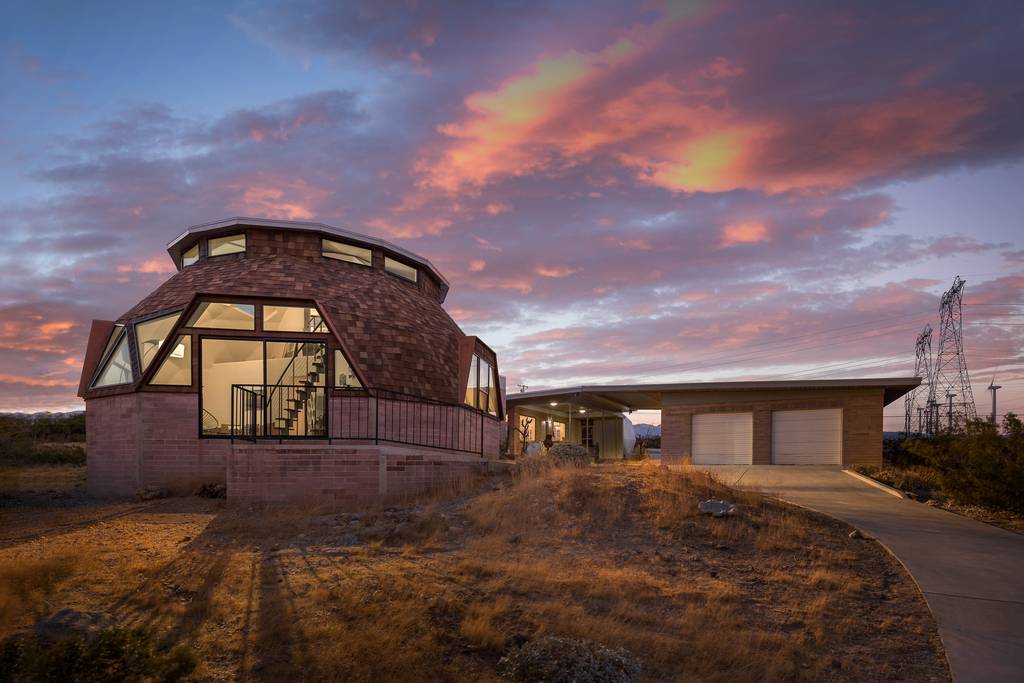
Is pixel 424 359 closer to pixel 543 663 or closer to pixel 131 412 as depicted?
pixel 131 412

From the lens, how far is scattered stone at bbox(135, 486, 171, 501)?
14.4m

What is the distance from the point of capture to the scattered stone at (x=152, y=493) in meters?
14.4

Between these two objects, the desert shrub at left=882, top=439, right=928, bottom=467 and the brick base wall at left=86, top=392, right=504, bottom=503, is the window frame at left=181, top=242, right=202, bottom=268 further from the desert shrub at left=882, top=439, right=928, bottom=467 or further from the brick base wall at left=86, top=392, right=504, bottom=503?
the desert shrub at left=882, top=439, right=928, bottom=467

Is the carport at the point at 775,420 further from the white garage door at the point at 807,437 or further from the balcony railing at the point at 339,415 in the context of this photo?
the balcony railing at the point at 339,415

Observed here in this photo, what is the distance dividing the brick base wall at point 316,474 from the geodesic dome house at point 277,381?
0.02 metres

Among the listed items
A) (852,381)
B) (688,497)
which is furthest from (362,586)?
(852,381)

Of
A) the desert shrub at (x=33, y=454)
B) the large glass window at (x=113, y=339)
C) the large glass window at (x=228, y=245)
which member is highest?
the large glass window at (x=228, y=245)

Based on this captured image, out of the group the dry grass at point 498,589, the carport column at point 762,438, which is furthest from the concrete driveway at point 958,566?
the carport column at point 762,438

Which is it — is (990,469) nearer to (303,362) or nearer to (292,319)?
(303,362)

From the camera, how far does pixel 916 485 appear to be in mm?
16422

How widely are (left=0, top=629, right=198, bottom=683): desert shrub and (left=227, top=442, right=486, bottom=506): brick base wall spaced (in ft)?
27.0

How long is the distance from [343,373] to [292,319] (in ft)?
6.58

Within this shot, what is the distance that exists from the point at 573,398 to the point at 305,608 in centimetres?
2391

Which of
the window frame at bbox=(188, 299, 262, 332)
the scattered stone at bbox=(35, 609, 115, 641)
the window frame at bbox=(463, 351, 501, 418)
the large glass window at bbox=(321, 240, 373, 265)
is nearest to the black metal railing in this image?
the window frame at bbox=(188, 299, 262, 332)
